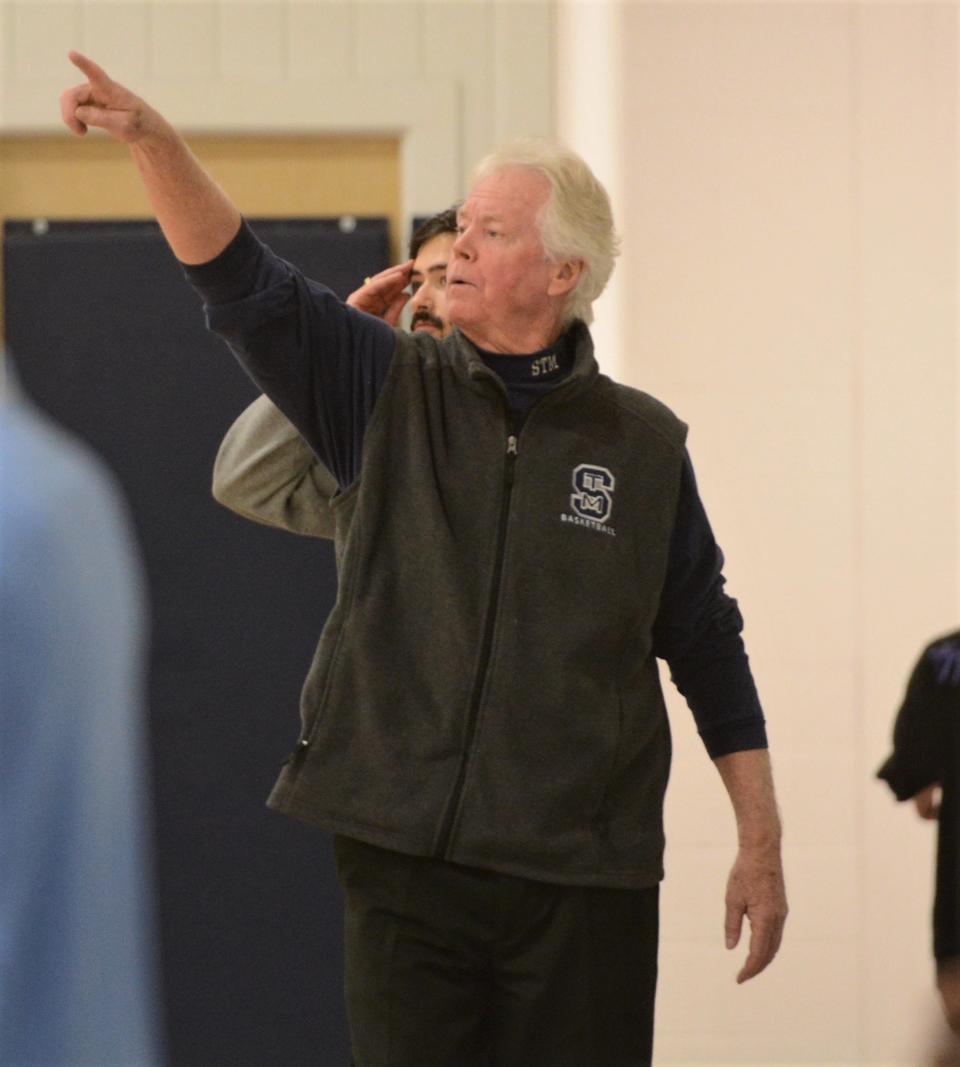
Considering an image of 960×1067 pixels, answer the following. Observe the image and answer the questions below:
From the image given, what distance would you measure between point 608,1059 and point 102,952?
1203 millimetres

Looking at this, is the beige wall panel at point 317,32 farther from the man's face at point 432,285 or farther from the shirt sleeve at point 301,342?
the shirt sleeve at point 301,342

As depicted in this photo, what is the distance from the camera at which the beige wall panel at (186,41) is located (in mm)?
2932

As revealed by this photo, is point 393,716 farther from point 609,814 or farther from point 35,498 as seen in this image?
point 35,498

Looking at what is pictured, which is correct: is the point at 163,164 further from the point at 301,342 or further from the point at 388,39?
the point at 388,39

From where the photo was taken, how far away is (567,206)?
5.97 ft

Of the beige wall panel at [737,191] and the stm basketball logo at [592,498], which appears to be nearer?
the stm basketball logo at [592,498]

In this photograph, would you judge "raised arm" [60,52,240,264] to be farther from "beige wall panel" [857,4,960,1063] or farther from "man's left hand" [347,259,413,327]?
"beige wall panel" [857,4,960,1063]

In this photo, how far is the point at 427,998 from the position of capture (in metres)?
1.67

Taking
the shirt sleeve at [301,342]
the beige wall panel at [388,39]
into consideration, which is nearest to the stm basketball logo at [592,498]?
the shirt sleeve at [301,342]

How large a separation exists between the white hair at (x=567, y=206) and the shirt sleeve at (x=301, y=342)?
22 centimetres

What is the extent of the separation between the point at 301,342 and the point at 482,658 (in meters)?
0.37

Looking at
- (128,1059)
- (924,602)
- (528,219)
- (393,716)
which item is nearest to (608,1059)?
(393,716)

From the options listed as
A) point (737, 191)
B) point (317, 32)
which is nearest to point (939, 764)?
point (737, 191)

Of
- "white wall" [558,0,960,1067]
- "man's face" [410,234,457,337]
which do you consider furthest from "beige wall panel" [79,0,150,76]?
"man's face" [410,234,457,337]
